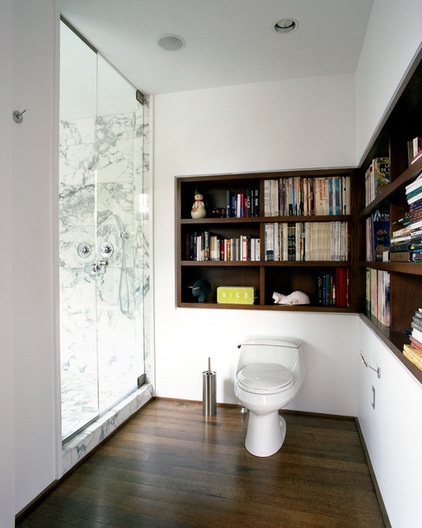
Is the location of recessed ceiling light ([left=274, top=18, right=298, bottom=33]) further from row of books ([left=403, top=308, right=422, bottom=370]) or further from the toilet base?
the toilet base

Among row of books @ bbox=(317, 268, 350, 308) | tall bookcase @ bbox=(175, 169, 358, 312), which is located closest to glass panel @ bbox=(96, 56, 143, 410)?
tall bookcase @ bbox=(175, 169, 358, 312)

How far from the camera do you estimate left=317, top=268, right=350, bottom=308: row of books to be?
8.56ft

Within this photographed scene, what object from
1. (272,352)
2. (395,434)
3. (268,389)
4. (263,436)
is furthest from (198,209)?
(395,434)

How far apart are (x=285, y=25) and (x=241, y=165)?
3.21 feet

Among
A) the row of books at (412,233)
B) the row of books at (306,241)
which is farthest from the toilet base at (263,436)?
the row of books at (412,233)

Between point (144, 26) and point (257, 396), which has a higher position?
point (144, 26)

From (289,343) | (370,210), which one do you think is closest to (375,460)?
(289,343)

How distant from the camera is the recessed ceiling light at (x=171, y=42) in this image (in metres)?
2.18

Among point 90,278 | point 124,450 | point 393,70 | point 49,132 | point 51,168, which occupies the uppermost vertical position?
point 393,70

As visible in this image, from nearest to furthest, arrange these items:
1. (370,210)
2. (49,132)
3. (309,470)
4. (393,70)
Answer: (393,70)
(49,132)
(309,470)
(370,210)

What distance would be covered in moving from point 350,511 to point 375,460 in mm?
314

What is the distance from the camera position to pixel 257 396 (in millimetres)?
2078

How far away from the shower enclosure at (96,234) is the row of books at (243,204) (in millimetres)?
779

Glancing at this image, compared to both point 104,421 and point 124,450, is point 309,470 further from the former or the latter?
point 104,421
